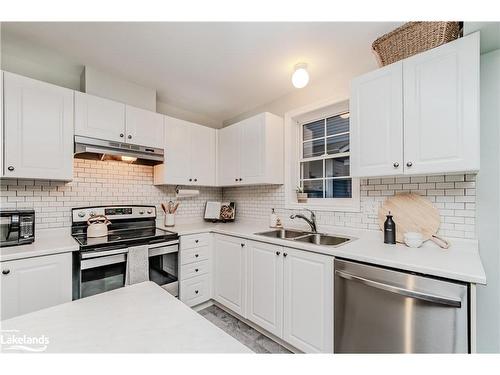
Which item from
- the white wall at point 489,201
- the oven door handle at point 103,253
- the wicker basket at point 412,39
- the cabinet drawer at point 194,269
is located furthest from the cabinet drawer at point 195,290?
the wicker basket at point 412,39

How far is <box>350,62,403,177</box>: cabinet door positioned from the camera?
1.57 metres

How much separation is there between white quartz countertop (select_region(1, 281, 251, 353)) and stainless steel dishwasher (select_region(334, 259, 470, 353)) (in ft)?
3.50

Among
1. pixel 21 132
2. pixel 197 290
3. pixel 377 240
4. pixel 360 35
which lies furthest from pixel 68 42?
pixel 377 240

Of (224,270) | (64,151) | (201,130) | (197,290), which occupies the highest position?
(201,130)

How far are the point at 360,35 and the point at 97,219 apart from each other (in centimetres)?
277

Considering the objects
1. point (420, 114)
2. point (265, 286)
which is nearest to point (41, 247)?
point (265, 286)

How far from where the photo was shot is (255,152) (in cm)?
264

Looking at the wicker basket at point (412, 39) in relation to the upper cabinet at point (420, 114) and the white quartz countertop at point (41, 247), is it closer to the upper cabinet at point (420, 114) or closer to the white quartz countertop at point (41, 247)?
the upper cabinet at point (420, 114)

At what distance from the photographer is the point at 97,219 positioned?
7.25ft

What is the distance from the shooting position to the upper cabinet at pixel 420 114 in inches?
52.1

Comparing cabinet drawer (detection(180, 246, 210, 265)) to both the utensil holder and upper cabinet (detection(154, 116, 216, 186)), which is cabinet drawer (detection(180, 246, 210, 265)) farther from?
upper cabinet (detection(154, 116, 216, 186))

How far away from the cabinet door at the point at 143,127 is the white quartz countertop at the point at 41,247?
1061 millimetres

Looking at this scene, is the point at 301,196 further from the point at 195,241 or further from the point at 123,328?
the point at 123,328
